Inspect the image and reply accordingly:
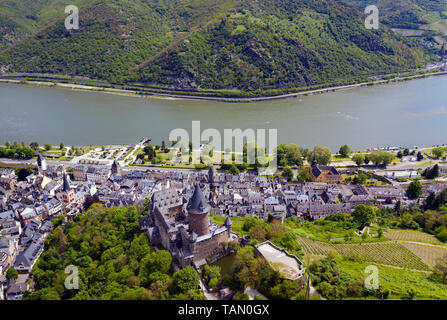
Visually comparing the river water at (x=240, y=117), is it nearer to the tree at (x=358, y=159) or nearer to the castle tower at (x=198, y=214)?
the tree at (x=358, y=159)

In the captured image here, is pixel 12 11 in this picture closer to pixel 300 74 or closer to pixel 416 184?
pixel 300 74

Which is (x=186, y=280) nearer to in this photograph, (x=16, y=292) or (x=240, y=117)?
(x=16, y=292)

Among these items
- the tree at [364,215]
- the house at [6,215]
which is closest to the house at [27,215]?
the house at [6,215]

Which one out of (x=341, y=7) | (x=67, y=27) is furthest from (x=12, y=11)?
(x=341, y=7)

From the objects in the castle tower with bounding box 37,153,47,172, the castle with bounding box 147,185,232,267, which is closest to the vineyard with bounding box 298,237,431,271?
the castle with bounding box 147,185,232,267

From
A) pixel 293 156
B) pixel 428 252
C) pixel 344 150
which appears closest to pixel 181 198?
pixel 428 252

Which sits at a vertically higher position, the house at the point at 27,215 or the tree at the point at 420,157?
the tree at the point at 420,157
